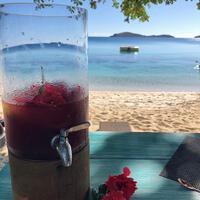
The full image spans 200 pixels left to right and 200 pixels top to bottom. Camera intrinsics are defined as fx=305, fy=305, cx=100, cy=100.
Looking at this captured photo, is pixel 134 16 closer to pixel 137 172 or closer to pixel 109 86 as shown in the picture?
pixel 137 172

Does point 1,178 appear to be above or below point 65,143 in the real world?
below

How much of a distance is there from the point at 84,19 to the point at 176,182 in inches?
35.6

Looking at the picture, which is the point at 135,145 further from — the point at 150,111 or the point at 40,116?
the point at 150,111

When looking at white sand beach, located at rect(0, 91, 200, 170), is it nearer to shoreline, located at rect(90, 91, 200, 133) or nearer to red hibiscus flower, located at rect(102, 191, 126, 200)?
shoreline, located at rect(90, 91, 200, 133)

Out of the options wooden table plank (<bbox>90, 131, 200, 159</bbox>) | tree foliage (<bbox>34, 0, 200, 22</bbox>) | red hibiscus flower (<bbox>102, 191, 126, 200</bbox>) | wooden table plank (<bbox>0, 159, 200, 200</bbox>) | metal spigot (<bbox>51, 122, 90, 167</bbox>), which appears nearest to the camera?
metal spigot (<bbox>51, 122, 90, 167</bbox>)

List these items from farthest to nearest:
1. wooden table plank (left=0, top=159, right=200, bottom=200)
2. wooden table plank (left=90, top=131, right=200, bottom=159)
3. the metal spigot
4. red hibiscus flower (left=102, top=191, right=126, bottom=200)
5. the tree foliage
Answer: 1. the tree foliage
2. wooden table plank (left=90, top=131, right=200, bottom=159)
3. wooden table plank (left=0, top=159, right=200, bottom=200)
4. red hibiscus flower (left=102, top=191, right=126, bottom=200)
5. the metal spigot

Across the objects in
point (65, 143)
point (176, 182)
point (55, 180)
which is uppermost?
point (65, 143)

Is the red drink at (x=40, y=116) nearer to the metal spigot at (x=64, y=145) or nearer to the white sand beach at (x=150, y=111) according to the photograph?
the metal spigot at (x=64, y=145)

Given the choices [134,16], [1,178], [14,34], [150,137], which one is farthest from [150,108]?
[14,34]

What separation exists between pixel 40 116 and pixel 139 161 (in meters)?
0.83

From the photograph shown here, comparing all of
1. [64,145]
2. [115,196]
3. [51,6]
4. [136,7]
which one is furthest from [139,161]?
[136,7]

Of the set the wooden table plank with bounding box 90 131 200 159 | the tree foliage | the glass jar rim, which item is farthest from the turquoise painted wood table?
the tree foliage

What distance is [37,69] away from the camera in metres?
0.99

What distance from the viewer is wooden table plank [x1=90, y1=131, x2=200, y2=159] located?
1.72 meters
